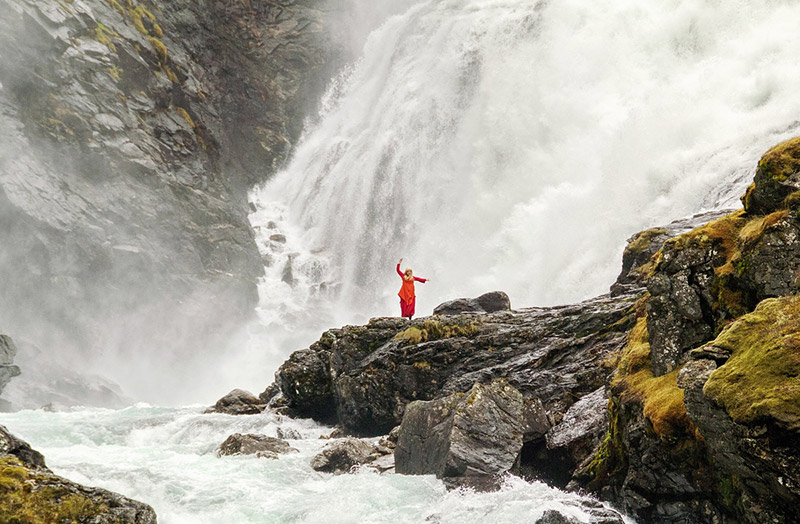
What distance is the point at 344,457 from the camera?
14008 millimetres

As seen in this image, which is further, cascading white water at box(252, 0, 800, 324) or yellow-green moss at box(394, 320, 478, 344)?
cascading white water at box(252, 0, 800, 324)

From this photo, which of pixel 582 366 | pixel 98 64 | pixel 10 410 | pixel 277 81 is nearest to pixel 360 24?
pixel 277 81

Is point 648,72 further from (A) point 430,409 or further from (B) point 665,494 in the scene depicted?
(B) point 665,494

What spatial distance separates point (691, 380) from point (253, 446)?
1185cm

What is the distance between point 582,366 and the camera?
1418 centimetres

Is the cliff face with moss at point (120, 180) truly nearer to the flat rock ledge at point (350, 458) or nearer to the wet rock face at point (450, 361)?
the wet rock face at point (450, 361)

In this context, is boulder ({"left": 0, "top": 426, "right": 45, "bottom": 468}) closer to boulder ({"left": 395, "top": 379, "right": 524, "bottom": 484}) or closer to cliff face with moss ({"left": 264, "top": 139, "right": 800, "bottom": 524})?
boulder ({"left": 395, "top": 379, "right": 524, "bottom": 484})

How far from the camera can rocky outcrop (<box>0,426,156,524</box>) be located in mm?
6496

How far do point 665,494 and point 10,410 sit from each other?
2872cm

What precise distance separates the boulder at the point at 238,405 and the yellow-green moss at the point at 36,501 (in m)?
16.8

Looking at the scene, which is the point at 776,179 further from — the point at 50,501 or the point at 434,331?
the point at 434,331

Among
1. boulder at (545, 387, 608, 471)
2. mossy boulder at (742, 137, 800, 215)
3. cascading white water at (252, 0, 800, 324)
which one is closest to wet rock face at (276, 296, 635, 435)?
boulder at (545, 387, 608, 471)

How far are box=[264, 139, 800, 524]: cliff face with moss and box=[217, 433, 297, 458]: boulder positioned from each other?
14.0 ft

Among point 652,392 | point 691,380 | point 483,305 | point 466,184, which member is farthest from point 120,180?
point 691,380
